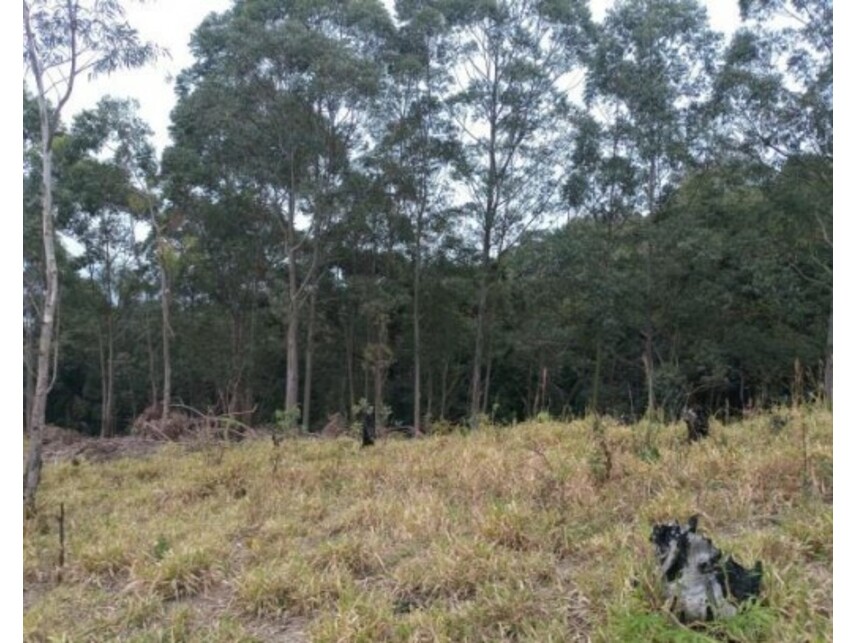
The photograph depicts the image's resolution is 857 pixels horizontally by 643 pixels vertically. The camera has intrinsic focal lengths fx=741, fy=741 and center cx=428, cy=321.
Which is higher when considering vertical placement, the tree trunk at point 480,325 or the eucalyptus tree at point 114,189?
the eucalyptus tree at point 114,189

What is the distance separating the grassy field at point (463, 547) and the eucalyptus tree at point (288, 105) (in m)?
9.80

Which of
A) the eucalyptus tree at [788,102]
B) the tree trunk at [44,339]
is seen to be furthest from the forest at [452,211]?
the tree trunk at [44,339]

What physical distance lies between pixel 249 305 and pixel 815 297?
13096mm

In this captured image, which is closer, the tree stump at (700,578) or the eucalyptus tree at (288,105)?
the tree stump at (700,578)

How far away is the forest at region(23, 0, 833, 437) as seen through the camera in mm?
13836

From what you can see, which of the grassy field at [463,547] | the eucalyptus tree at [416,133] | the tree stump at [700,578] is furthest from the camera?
the eucalyptus tree at [416,133]

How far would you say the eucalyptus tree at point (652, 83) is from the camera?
15.8m

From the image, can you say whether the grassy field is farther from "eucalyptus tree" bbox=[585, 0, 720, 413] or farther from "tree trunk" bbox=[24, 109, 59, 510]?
"eucalyptus tree" bbox=[585, 0, 720, 413]

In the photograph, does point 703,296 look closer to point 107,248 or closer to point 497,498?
point 497,498

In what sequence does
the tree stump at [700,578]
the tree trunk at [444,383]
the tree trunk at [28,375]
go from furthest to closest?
the tree trunk at [444,383]
the tree trunk at [28,375]
the tree stump at [700,578]

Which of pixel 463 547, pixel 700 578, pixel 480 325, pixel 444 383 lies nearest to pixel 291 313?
pixel 480 325

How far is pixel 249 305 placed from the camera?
63.5 ft

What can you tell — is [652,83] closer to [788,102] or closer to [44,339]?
[788,102]

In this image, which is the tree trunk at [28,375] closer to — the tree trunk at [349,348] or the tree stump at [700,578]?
the tree trunk at [349,348]
